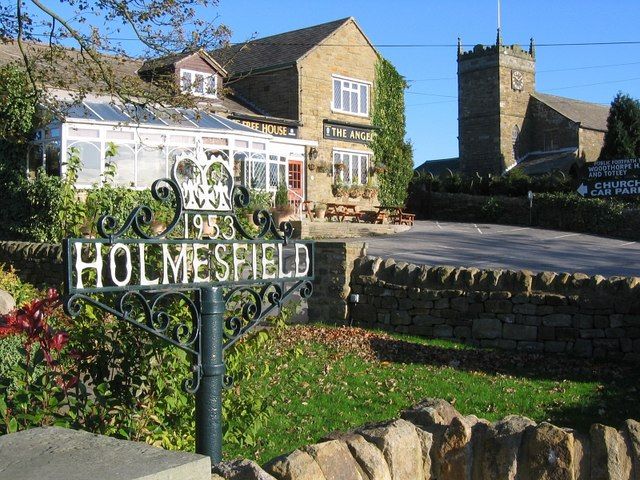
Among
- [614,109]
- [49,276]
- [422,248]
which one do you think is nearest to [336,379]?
[49,276]

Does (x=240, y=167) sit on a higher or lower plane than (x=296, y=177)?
higher

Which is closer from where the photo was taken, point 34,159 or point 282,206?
point 34,159

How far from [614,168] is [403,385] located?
61.2ft

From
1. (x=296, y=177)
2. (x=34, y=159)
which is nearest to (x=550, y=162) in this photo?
(x=296, y=177)

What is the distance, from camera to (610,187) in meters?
24.2

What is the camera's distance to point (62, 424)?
4.37 m

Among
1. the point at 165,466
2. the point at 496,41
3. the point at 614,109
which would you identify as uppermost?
the point at 496,41

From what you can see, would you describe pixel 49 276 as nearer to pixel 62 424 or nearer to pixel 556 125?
pixel 62 424

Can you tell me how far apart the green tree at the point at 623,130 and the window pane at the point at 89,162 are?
2698 centimetres

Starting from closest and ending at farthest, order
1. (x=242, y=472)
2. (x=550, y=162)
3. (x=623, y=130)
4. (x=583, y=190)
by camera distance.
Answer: (x=242, y=472)
(x=583, y=190)
(x=623, y=130)
(x=550, y=162)

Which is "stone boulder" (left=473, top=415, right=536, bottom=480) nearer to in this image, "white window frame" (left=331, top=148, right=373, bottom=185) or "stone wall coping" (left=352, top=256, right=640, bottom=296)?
"stone wall coping" (left=352, top=256, right=640, bottom=296)

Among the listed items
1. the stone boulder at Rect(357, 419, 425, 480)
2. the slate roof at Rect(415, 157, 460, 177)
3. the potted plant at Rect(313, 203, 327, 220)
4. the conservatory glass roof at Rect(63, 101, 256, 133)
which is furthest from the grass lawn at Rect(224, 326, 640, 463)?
the slate roof at Rect(415, 157, 460, 177)

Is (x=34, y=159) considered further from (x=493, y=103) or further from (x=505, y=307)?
(x=493, y=103)

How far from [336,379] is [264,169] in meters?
21.5
